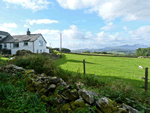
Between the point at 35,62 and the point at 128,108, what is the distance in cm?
567

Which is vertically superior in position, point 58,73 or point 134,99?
point 58,73

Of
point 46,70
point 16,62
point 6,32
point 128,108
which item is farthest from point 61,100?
point 6,32

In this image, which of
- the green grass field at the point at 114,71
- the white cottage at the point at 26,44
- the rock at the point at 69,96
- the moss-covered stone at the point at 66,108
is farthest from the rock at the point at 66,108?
the white cottage at the point at 26,44

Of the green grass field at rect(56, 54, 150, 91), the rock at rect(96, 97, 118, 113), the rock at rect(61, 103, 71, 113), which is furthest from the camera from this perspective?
the green grass field at rect(56, 54, 150, 91)

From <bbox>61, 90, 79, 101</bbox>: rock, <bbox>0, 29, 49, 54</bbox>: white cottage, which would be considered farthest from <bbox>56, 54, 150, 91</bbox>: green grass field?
<bbox>0, 29, 49, 54</bbox>: white cottage

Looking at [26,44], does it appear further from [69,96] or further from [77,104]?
[77,104]

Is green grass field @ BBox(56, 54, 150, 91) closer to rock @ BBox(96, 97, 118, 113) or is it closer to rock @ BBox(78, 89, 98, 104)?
rock @ BBox(78, 89, 98, 104)

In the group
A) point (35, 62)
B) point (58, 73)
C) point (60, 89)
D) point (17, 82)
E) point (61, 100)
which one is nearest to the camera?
point (61, 100)

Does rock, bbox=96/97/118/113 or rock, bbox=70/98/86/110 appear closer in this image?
rock, bbox=96/97/118/113

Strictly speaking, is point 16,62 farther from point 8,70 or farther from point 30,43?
point 30,43

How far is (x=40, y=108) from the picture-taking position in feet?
9.86

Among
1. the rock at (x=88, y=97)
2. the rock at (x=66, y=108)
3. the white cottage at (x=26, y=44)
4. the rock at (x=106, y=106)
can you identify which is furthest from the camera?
the white cottage at (x=26, y=44)

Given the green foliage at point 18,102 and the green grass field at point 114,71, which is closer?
the green foliage at point 18,102

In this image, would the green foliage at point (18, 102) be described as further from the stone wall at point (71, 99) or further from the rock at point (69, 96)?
the rock at point (69, 96)
